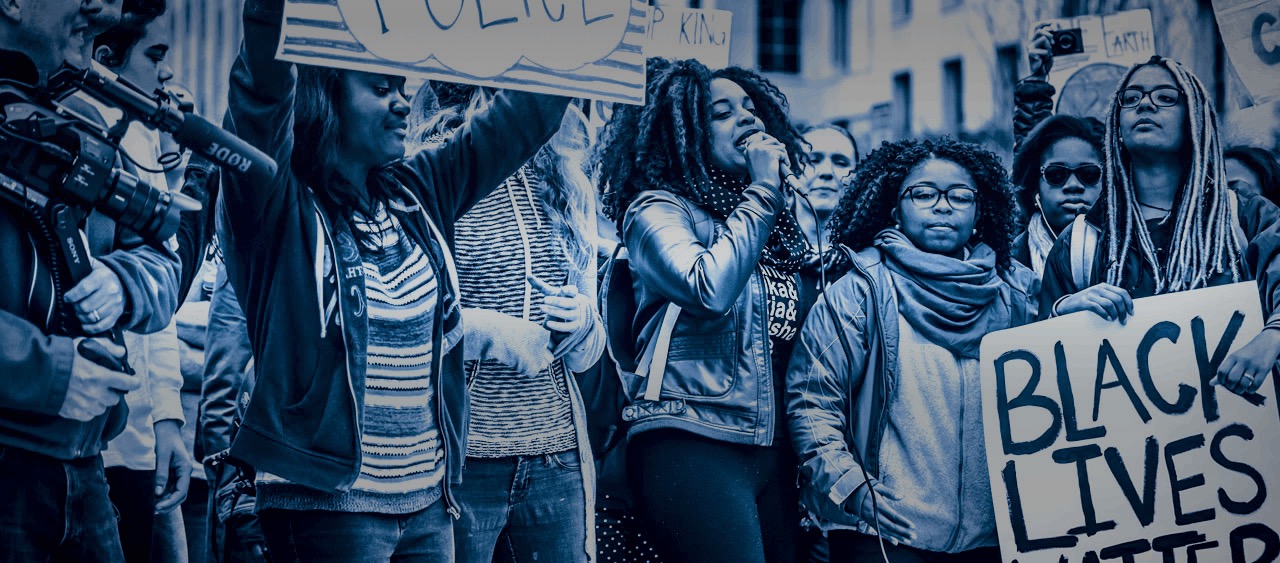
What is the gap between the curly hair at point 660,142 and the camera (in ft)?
13.6

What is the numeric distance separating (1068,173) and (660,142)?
1420 millimetres

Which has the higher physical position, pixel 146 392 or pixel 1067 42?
pixel 1067 42

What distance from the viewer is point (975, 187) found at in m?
4.38

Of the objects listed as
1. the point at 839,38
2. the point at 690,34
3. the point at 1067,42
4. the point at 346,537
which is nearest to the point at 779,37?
the point at 839,38

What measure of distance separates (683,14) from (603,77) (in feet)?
1.33

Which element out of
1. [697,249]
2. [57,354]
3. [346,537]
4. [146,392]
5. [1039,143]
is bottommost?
[346,537]

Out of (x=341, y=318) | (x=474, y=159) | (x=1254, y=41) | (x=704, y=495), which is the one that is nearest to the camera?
(x=341, y=318)

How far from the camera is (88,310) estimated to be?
3514 millimetres

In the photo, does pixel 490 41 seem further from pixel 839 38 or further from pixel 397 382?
pixel 839 38

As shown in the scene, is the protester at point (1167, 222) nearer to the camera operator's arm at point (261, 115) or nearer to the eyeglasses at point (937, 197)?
the eyeglasses at point (937, 197)

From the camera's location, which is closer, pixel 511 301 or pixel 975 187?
pixel 511 301

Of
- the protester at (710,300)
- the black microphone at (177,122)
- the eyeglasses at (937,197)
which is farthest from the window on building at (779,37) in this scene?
the black microphone at (177,122)

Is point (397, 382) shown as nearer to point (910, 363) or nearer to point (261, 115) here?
point (261, 115)

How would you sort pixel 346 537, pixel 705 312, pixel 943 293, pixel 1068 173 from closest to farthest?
pixel 346 537, pixel 705 312, pixel 943 293, pixel 1068 173
